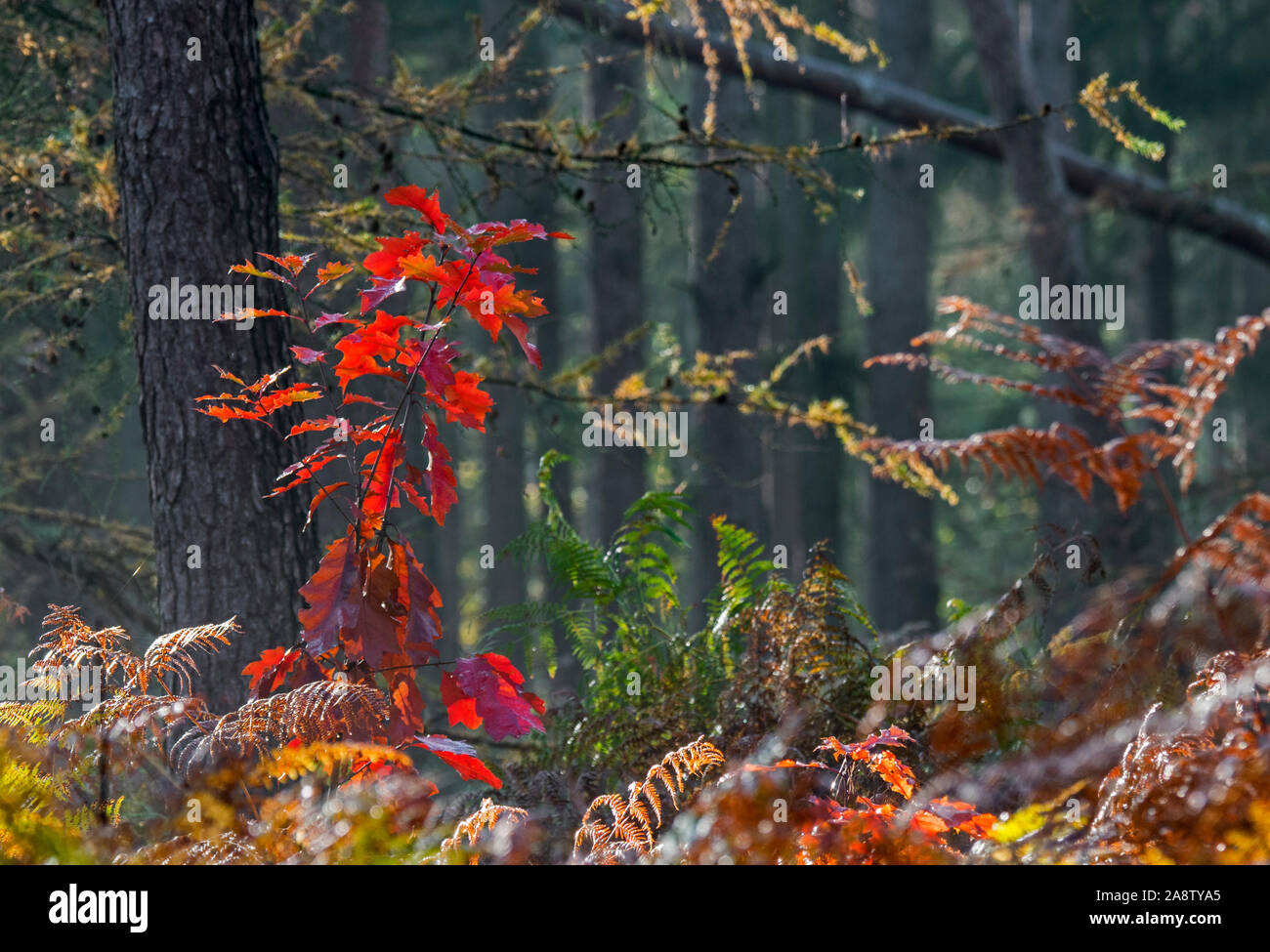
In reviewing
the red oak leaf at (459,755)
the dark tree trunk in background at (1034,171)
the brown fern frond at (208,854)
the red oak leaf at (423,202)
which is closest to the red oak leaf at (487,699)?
the red oak leaf at (459,755)

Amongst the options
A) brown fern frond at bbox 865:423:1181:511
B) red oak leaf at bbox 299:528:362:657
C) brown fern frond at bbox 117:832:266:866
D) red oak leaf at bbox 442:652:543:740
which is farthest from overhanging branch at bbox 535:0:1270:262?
brown fern frond at bbox 117:832:266:866

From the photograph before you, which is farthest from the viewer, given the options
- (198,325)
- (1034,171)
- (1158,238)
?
(1158,238)

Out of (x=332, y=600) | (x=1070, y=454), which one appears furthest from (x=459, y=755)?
(x=1070, y=454)

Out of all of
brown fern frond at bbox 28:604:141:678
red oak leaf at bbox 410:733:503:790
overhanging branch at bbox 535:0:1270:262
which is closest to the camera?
red oak leaf at bbox 410:733:503:790

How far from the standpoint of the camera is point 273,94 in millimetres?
5383

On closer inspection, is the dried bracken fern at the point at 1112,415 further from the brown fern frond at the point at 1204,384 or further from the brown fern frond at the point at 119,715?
the brown fern frond at the point at 119,715

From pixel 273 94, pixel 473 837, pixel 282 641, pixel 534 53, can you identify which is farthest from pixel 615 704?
pixel 534 53

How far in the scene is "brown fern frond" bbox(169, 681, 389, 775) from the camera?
2506 millimetres

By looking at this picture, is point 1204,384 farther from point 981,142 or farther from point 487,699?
point 981,142

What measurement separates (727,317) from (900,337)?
3272 millimetres

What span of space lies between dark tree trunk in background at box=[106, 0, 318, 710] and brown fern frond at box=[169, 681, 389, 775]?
45.4 inches

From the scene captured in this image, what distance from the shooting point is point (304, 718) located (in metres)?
2.58

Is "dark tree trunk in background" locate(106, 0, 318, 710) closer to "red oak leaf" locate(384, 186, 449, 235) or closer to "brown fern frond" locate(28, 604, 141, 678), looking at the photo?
"brown fern frond" locate(28, 604, 141, 678)
